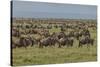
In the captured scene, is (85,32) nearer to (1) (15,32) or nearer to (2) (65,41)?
(2) (65,41)

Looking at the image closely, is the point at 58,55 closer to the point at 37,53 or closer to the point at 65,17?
the point at 37,53

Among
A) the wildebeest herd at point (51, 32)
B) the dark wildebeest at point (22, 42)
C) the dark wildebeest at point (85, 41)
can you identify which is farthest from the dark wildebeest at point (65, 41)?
the dark wildebeest at point (22, 42)

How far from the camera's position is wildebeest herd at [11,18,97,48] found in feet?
7.68

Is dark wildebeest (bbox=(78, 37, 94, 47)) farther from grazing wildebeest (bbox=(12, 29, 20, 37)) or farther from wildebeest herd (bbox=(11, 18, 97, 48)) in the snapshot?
grazing wildebeest (bbox=(12, 29, 20, 37))

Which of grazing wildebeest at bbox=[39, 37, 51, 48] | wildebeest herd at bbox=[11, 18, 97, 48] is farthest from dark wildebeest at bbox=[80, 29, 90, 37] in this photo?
grazing wildebeest at bbox=[39, 37, 51, 48]

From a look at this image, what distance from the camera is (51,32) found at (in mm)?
2457

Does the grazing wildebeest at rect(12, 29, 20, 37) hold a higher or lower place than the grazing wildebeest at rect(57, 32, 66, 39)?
higher

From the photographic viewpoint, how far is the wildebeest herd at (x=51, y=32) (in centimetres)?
234

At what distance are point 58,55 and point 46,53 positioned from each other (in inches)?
5.8

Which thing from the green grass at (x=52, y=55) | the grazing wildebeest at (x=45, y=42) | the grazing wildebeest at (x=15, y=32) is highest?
the grazing wildebeest at (x=15, y=32)

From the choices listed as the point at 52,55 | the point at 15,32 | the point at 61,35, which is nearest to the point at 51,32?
the point at 61,35

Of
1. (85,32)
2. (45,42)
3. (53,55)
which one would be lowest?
(53,55)

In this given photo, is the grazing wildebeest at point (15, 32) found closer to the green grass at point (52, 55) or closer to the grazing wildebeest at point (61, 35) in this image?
the green grass at point (52, 55)
